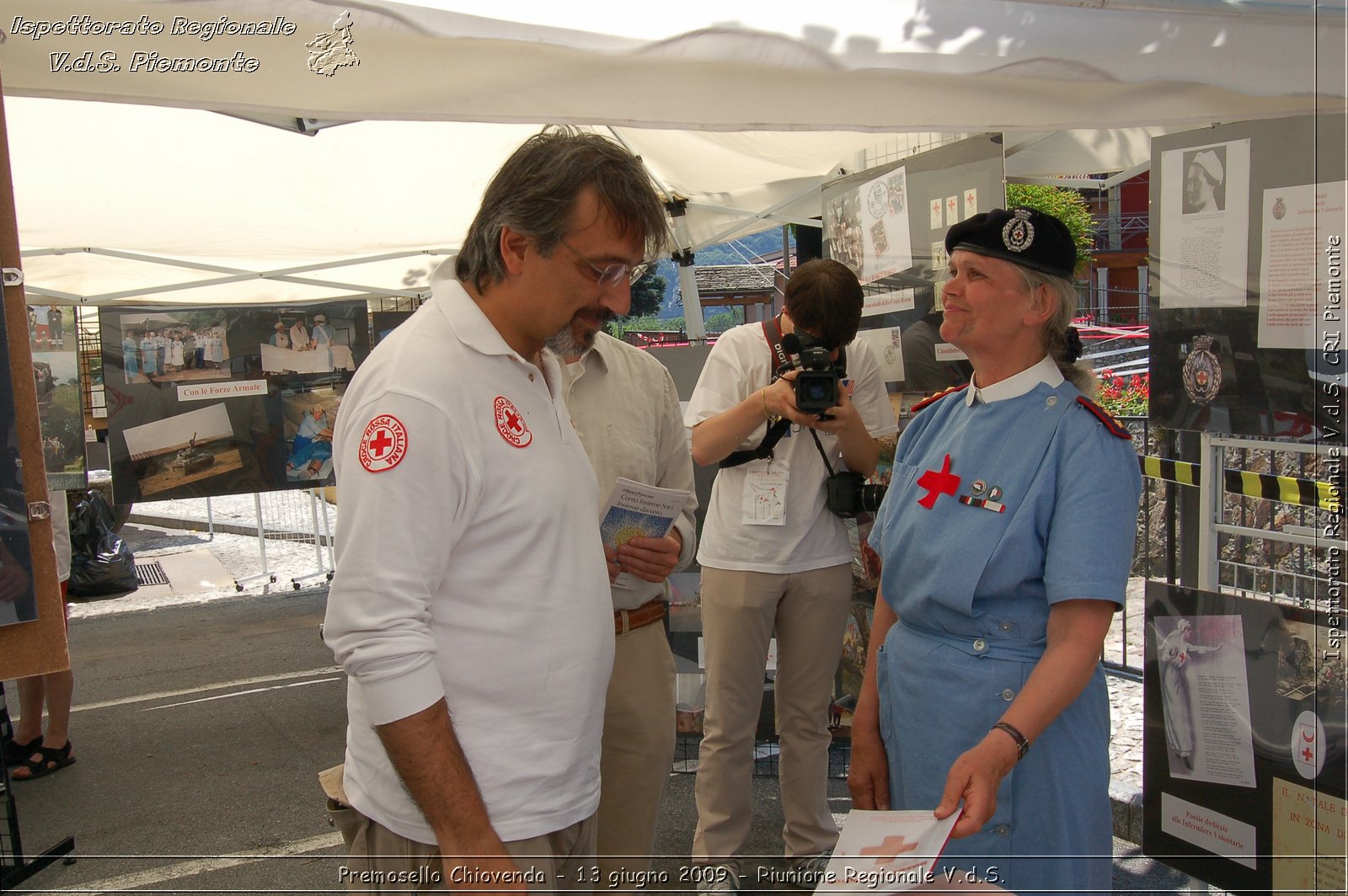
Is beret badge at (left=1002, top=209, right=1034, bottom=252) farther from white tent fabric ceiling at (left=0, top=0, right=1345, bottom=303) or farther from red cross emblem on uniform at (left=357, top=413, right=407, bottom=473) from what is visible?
red cross emblem on uniform at (left=357, top=413, right=407, bottom=473)

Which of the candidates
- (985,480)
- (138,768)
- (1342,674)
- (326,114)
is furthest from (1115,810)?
(138,768)

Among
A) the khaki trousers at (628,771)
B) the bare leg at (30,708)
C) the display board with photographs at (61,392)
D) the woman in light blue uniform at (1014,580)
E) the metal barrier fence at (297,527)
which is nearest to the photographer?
the woman in light blue uniform at (1014,580)

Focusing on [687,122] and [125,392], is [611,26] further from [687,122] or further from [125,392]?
[125,392]

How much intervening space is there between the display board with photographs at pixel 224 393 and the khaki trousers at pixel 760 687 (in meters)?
4.82

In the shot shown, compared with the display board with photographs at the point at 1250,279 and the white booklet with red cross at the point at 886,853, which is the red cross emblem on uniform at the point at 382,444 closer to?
the white booklet with red cross at the point at 886,853

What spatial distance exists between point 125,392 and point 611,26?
5.84 m

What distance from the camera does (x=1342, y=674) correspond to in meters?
2.24

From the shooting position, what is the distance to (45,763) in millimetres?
4688

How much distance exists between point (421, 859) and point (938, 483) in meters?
1.20

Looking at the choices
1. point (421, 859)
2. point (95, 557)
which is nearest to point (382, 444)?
point (421, 859)

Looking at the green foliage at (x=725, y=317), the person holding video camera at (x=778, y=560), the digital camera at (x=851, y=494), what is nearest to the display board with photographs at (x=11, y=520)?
the person holding video camera at (x=778, y=560)

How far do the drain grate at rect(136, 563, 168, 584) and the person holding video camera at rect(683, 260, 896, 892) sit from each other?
25.5 feet

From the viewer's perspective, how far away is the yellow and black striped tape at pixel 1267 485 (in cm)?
222

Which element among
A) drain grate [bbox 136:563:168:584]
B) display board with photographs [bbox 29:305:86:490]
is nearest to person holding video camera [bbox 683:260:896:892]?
display board with photographs [bbox 29:305:86:490]
